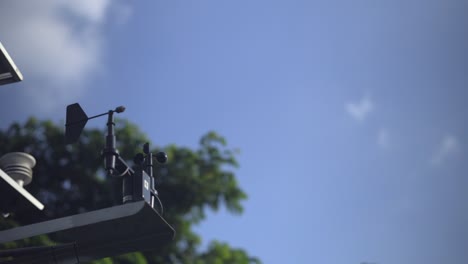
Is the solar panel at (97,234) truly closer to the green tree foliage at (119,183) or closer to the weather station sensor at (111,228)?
the weather station sensor at (111,228)

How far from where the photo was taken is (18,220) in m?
13.3

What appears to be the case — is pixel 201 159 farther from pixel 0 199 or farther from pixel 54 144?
pixel 0 199

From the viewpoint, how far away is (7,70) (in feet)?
20.0

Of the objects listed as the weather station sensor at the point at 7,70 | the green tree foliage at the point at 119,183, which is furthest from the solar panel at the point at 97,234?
the green tree foliage at the point at 119,183

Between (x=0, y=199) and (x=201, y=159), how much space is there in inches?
374

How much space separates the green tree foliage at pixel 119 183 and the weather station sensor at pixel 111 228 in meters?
9.58

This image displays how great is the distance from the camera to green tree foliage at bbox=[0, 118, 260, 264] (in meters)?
14.0

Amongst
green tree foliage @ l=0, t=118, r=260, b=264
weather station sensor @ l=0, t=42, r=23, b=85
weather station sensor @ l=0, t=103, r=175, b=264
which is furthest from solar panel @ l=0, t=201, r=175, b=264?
green tree foliage @ l=0, t=118, r=260, b=264

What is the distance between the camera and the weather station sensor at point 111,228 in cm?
378

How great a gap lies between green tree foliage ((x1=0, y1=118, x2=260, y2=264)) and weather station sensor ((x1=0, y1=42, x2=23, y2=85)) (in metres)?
7.95

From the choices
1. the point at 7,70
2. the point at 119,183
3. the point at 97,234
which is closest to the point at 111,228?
the point at 97,234

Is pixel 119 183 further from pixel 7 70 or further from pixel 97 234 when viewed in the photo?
pixel 97 234

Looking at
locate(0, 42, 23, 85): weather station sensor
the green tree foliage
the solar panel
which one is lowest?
the solar panel

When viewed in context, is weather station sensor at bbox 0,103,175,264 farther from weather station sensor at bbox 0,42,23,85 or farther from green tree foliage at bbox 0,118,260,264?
green tree foliage at bbox 0,118,260,264
